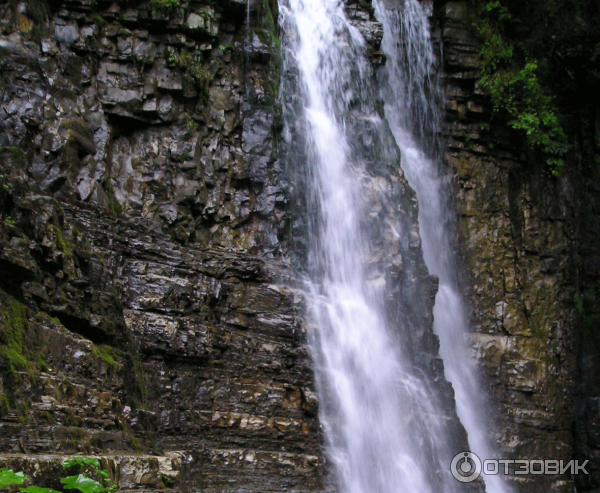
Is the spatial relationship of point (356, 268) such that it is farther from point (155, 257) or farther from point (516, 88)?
point (516, 88)

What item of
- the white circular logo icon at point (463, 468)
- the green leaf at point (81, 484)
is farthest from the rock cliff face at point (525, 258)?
the green leaf at point (81, 484)

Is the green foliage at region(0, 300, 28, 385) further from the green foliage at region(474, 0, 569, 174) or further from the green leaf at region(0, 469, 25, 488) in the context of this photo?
the green foliage at region(474, 0, 569, 174)

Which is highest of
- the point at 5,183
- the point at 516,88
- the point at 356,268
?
the point at 516,88

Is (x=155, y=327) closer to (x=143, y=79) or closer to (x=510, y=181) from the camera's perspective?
(x=143, y=79)

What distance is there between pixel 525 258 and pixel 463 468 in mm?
7846

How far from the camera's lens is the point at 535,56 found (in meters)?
18.5

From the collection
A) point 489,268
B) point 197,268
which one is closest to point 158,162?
point 197,268

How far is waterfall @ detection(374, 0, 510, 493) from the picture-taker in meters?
16.7

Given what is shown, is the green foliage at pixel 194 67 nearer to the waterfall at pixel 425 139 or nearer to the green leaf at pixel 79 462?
the waterfall at pixel 425 139

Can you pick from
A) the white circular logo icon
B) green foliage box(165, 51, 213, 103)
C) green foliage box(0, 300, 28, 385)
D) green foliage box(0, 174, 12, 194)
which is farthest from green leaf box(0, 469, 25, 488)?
green foliage box(165, 51, 213, 103)

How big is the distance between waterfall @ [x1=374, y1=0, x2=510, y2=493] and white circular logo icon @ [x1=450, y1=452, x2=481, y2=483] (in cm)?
389

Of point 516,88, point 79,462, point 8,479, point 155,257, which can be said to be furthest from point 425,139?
point 8,479

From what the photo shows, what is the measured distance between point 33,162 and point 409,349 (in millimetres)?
8235

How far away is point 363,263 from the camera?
1312cm
